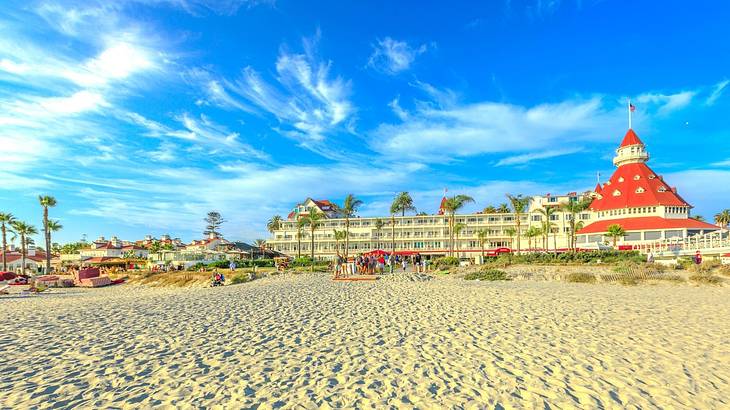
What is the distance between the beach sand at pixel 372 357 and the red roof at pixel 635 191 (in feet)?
165

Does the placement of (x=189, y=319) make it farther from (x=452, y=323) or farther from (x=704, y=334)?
(x=704, y=334)

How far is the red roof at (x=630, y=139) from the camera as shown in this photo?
63.0 meters

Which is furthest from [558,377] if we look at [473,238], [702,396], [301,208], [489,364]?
[301,208]

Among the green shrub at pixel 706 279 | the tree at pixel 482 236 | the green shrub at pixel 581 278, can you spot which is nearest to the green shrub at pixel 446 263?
the green shrub at pixel 581 278

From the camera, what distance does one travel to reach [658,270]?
97.9ft

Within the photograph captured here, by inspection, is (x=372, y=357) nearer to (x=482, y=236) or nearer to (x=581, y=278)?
(x=581, y=278)

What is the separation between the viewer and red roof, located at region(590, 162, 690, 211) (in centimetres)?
5616

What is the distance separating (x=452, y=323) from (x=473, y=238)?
62964 millimetres

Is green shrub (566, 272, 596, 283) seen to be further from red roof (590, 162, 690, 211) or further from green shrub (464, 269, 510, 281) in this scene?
red roof (590, 162, 690, 211)

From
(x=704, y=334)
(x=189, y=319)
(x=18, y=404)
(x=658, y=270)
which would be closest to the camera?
(x=18, y=404)

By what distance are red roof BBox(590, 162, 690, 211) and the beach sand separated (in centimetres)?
5019

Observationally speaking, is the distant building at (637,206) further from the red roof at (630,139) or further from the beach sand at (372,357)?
the beach sand at (372,357)

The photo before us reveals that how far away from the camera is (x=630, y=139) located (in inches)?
2506

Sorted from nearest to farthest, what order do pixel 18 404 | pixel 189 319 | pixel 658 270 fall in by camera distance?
pixel 18 404
pixel 189 319
pixel 658 270
